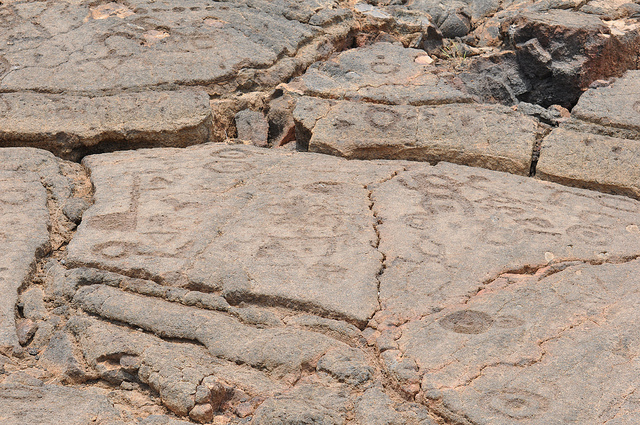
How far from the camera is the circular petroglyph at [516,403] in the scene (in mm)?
1562

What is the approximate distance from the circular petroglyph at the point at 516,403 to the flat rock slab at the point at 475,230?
1.13 ft

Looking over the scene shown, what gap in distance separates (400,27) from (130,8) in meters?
1.34

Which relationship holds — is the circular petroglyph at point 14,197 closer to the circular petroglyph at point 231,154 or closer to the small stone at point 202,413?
the circular petroglyph at point 231,154

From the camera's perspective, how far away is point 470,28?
388 centimetres

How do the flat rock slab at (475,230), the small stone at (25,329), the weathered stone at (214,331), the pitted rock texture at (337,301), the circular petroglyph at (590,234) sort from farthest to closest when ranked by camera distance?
the circular petroglyph at (590,234) → the flat rock slab at (475,230) → the small stone at (25,329) → the weathered stone at (214,331) → the pitted rock texture at (337,301)

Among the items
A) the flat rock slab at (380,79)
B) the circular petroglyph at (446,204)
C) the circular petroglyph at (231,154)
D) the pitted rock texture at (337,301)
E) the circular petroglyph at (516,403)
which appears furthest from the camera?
the flat rock slab at (380,79)

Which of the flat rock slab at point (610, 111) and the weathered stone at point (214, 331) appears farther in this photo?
the flat rock slab at point (610, 111)

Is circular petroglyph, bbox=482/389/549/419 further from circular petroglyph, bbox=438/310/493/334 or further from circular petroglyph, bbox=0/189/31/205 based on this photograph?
circular petroglyph, bbox=0/189/31/205

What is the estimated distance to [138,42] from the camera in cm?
335

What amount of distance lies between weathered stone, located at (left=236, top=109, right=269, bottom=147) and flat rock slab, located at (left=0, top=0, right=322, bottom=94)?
198 millimetres

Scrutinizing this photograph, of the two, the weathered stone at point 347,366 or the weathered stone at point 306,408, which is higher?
the weathered stone at point 347,366

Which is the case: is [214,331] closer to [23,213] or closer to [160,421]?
[160,421]

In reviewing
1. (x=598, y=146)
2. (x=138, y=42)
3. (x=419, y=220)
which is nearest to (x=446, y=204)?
(x=419, y=220)

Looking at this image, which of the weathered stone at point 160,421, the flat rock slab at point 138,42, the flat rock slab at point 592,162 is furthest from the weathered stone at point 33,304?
the flat rock slab at point 592,162
